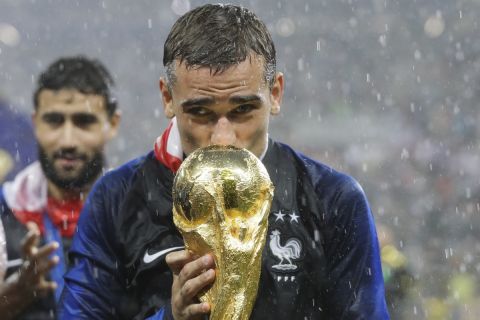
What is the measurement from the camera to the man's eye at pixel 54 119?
3.93 metres

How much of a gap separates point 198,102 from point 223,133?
8 cm

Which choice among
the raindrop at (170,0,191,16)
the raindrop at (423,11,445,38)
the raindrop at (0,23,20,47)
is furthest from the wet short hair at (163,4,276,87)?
the raindrop at (0,23,20,47)

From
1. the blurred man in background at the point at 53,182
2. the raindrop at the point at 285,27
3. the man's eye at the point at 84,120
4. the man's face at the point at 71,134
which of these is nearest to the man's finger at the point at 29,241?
the blurred man in background at the point at 53,182

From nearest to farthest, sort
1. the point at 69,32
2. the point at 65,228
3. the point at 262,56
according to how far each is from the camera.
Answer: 1. the point at 262,56
2. the point at 65,228
3. the point at 69,32

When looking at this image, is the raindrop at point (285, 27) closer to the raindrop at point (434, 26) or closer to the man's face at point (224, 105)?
the raindrop at point (434, 26)

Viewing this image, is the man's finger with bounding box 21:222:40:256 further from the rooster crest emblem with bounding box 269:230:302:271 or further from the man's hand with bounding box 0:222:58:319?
the rooster crest emblem with bounding box 269:230:302:271

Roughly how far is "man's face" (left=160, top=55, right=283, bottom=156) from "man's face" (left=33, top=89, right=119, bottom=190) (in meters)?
2.01

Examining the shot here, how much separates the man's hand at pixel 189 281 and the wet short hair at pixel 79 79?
2.39 metres

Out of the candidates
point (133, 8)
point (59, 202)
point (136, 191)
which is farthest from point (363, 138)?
point (136, 191)

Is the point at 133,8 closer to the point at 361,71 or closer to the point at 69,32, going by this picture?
the point at 69,32

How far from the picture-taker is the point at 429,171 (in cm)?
993

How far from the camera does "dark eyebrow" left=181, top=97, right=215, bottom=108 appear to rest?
1.85 meters

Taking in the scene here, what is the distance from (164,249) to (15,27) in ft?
35.0

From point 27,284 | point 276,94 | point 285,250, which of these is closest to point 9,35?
point 27,284
